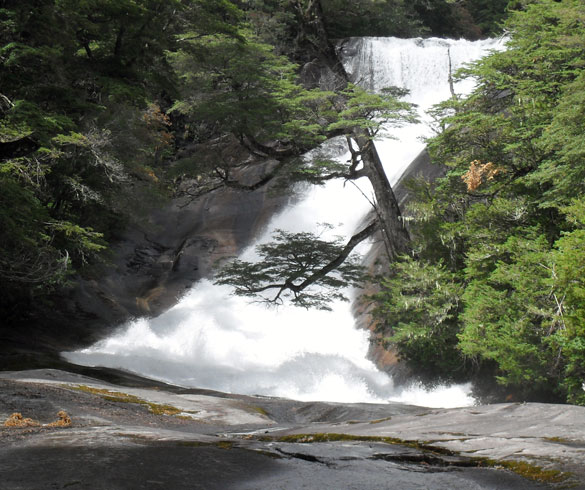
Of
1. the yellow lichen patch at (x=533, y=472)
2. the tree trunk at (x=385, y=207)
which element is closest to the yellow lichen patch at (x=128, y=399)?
the yellow lichen patch at (x=533, y=472)

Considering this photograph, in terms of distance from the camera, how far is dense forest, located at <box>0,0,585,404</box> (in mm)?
10336

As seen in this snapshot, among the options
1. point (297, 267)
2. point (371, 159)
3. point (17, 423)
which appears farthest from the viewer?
point (297, 267)

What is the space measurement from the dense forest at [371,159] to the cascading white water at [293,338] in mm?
2043

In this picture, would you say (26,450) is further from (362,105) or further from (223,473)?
(362,105)

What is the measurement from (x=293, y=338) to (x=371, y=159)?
7.52 m

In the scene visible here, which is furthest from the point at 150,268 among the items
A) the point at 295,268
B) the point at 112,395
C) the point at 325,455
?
the point at 325,455

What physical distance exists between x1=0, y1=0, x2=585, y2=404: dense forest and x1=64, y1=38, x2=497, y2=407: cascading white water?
2043 mm

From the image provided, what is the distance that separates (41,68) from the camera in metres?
12.1

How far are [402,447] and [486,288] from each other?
8.48m

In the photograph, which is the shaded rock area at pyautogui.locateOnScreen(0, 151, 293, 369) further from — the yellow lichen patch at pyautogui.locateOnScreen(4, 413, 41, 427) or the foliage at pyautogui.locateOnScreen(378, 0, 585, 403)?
the yellow lichen patch at pyautogui.locateOnScreen(4, 413, 41, 427)

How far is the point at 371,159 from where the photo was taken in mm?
16828

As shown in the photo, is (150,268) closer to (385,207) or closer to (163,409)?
(385,207)

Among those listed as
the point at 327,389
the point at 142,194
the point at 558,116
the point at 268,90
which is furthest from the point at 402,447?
the point at 142,194

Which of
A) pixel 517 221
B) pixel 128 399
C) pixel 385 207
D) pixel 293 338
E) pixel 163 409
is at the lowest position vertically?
pixel 163 409
